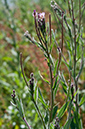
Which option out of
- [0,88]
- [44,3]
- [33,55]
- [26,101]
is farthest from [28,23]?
[26,101]

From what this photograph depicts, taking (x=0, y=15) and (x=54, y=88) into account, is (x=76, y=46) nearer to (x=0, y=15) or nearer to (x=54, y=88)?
(x=54, y=88)

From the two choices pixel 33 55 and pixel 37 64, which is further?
pixel 33 55

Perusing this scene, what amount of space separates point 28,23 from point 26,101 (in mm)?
3203

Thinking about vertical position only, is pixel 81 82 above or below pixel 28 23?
below

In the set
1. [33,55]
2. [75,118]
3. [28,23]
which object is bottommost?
[75,118]

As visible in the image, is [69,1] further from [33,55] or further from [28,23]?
[28,23]

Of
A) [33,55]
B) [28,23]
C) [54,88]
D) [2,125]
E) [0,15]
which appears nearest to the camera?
[54,88]

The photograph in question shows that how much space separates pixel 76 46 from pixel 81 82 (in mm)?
1299

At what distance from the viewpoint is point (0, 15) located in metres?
5.80

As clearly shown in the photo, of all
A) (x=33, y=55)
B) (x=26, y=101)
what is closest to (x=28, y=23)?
(x=33, y=55)

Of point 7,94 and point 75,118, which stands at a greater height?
point 7,94

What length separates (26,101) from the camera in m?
1.78

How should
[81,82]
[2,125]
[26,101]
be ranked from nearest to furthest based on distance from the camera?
[2,125] → [26,101] → [81,82]

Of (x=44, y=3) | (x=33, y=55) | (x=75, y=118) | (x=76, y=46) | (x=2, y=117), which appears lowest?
(x=75, y=118)
